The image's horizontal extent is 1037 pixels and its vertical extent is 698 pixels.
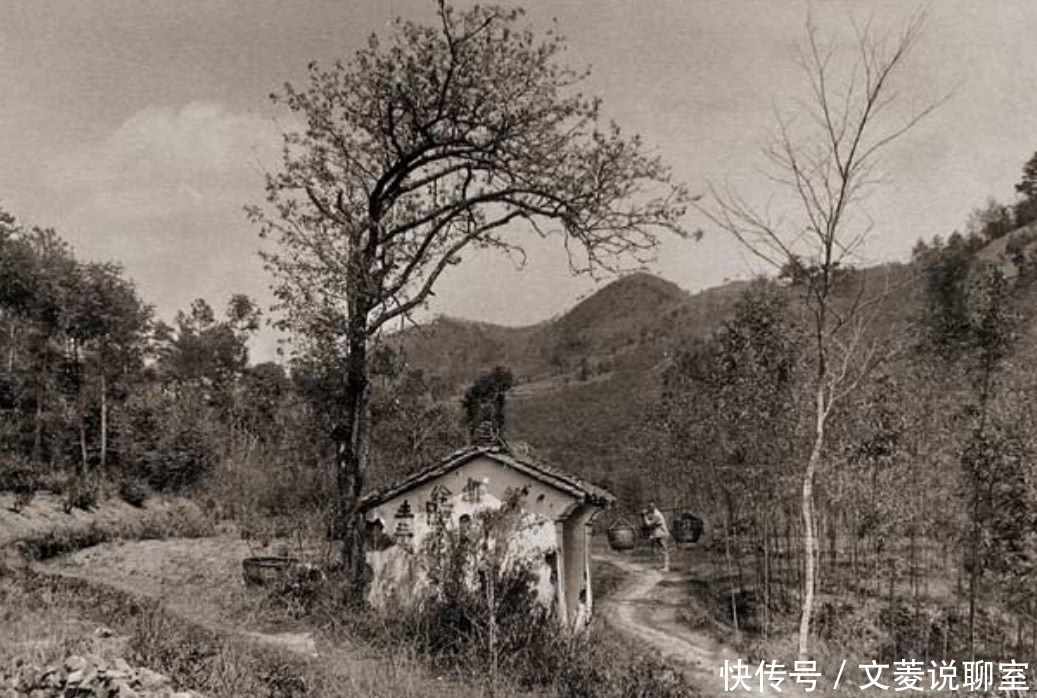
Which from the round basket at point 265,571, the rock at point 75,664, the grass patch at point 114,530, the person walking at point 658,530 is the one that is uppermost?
the rock at point 75,664

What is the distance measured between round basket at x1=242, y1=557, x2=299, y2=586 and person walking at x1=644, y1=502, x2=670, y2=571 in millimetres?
12619

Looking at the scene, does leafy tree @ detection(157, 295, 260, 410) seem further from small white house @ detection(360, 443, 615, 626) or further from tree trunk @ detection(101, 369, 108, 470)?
small white house @ detection(360, 443, 615, 626)

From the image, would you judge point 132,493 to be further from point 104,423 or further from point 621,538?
point 621,538

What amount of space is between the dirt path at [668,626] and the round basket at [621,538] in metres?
3.31

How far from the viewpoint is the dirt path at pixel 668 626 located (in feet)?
48.0

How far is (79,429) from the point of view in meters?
30.9

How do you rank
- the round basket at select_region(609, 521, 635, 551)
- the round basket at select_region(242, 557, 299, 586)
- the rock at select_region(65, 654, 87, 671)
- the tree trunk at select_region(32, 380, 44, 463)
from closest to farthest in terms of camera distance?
1. the rock at select_region(65, 654, 87, 671)
2. the round basket at select_region(242, 557, 299, 586)
3. the tree trunk at select_region(32, 380, 44, 463)
4. the round basket at select_region(609, 521, 635, 551)

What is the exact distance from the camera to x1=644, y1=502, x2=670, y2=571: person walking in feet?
88.0

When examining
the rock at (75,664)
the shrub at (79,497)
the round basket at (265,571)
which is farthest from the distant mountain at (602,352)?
the rock at (75,664)

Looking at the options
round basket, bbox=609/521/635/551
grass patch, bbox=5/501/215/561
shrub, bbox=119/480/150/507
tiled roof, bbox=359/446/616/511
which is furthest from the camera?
round basket, bbox=609/521/635/551

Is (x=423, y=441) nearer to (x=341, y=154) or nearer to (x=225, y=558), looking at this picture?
(x=225, y=558)

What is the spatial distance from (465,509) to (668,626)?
615 cm

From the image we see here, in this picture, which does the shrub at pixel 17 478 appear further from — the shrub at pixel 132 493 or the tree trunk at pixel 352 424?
the tree trunk at pixel 352 424

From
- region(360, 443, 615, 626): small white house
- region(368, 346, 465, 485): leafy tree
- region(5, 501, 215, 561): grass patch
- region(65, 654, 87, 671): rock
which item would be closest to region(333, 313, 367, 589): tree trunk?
region(360, 443, 615, 626): small white house
